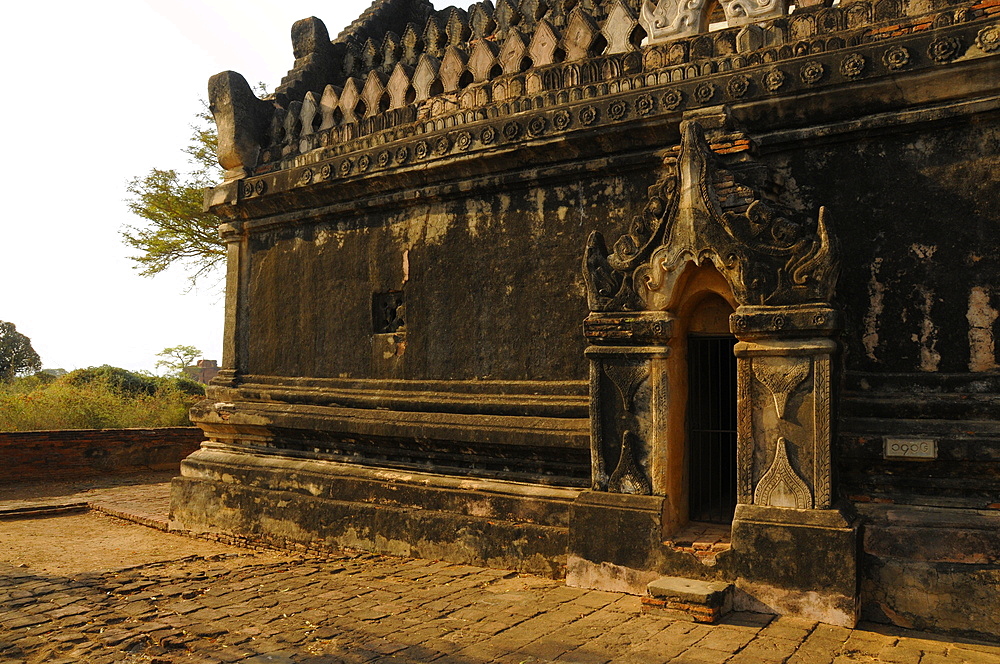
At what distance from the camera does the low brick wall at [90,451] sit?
42.2 ft

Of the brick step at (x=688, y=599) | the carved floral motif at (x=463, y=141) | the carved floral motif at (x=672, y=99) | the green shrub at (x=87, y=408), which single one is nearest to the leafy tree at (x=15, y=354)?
the green shrub at (x=87, y=408)

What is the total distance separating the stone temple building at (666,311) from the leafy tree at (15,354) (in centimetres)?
2810

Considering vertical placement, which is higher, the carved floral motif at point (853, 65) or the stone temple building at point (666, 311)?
the carved floral motif at point (853, 65)

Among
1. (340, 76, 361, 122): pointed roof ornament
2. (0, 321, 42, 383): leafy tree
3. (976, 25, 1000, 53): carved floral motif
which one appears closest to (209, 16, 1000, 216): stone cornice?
(976, 25, 1000, 53): carved floral motif

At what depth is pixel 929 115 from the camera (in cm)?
511

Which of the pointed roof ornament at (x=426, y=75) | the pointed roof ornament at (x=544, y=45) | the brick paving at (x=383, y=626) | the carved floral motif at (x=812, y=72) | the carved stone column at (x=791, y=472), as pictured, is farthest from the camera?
the pointed roof ornament at (x=426, y=75)

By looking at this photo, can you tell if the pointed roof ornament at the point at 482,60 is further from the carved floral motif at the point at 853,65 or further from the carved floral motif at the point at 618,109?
the carved floral motif at the point at 853,65

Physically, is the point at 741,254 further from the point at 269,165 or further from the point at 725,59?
the point at 269,165

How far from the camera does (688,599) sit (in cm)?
479

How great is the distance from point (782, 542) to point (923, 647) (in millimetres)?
882

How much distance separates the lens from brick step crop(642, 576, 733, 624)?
475cm

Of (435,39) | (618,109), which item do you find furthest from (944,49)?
(435,39)

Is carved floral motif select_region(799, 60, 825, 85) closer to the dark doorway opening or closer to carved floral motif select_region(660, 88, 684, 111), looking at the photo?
carved floral motif select_region(660, 88, 684, 111)

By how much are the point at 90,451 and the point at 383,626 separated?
10.5 metres
